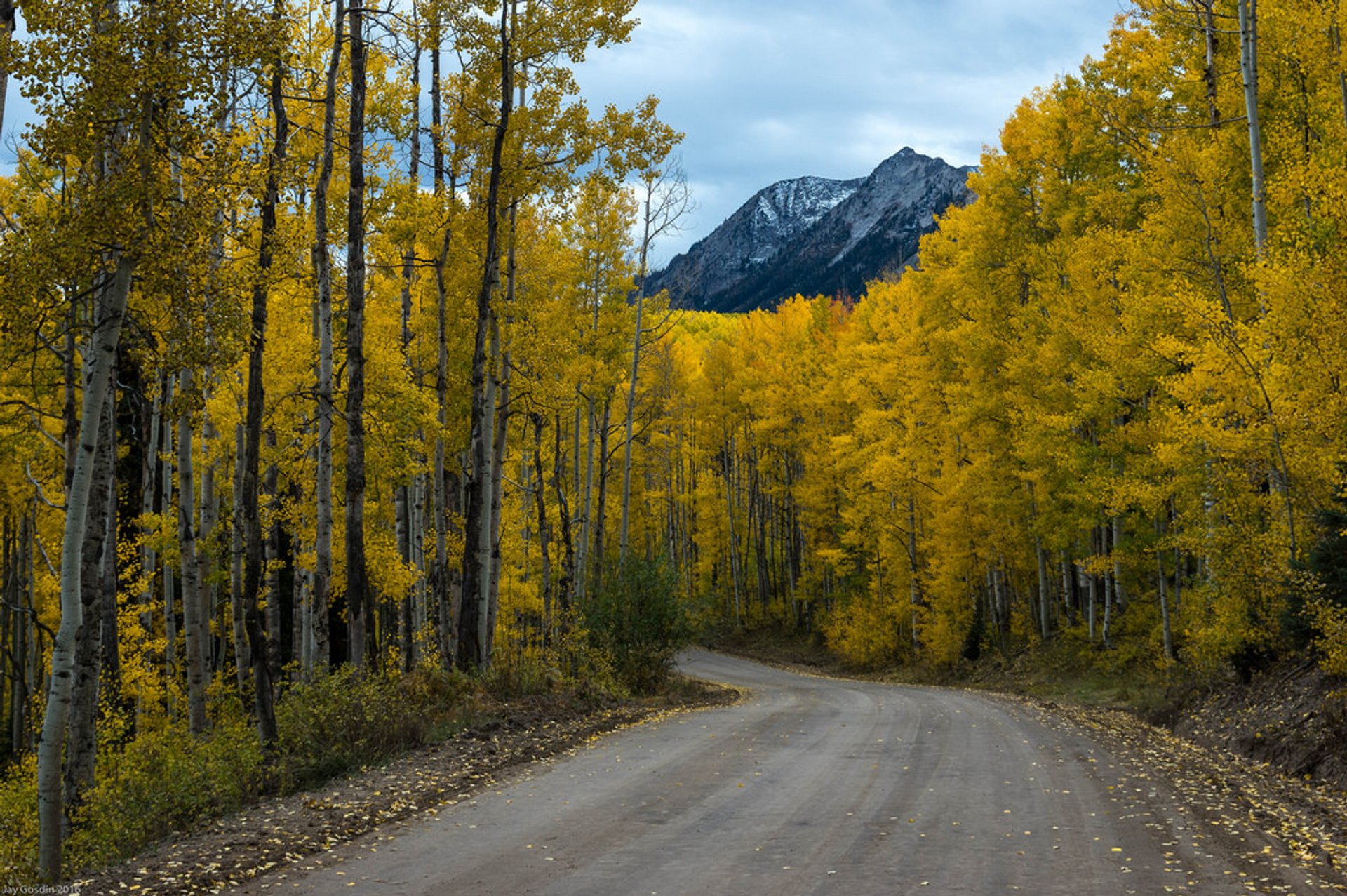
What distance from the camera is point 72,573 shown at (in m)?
7.19

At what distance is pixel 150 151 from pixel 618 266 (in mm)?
15561

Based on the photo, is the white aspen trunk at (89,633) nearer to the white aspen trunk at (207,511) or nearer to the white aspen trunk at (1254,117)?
the white aspen trunk at (207,511)

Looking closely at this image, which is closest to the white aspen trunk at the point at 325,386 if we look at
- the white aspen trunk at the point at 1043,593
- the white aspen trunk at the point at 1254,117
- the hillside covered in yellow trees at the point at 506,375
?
the hillside covered in yellow trees at the point at 506,375

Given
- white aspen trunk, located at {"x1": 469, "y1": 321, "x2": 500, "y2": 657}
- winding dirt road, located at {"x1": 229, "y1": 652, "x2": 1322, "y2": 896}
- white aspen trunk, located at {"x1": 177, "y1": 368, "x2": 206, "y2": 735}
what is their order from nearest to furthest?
winding dirt road, located at {"x1": 229, "y1": 652, "x2": 1322, "y2": 896}, white aspen trunk, located at {"x1": 177, "y1": 368, "x2": 206, "y2": 735}, white aspen trunk, located at {"x1": 469, "y1": 321, "x2": 500, "y2": 657}

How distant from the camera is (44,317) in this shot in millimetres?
7406

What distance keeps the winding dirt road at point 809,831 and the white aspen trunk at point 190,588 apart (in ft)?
19.7

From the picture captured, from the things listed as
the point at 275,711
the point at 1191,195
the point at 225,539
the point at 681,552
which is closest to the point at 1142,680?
the point at 1191,195

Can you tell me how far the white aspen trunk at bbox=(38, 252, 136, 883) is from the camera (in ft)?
23.6

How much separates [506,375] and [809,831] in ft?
35.9

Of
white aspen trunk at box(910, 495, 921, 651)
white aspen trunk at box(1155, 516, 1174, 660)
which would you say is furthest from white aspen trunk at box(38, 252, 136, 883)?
white aspen trunk at box(910, 495, 921, 651)

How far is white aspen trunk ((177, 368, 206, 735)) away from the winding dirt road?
6007 millimetres

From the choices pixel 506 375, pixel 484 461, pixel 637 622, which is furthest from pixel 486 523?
pixel 637 622

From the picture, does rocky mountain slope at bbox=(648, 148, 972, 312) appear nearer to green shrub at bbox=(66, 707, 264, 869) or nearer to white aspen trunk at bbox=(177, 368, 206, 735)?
white aspen trunk at bbox=(177, 368, 206, 735)

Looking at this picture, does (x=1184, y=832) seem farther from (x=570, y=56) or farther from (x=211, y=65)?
(x=570, y=56)
